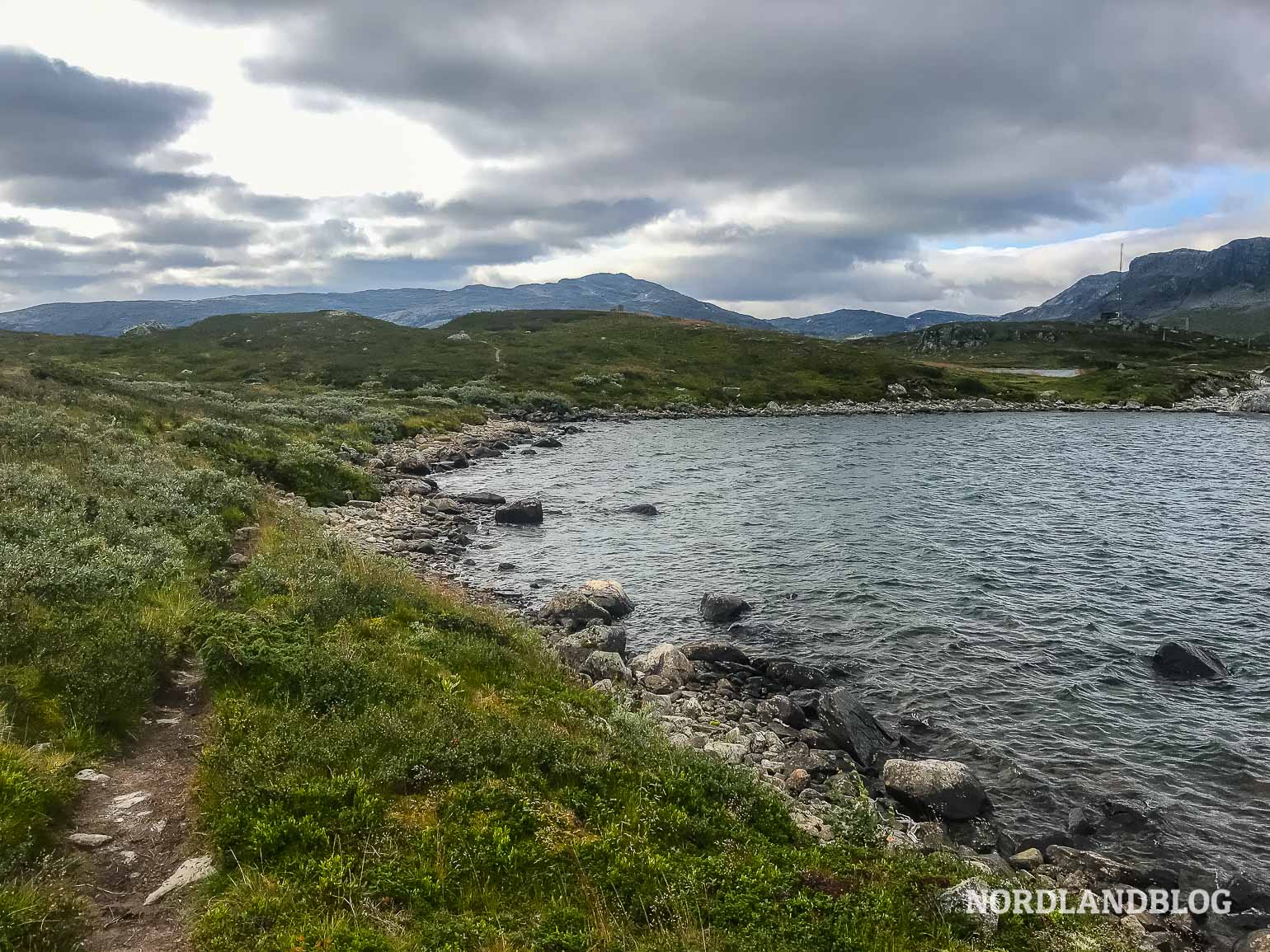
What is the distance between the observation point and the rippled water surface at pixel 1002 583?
16719 mm

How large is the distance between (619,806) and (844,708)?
9.80 metres

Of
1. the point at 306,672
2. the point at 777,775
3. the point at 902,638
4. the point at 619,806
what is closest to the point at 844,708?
the point at 777,775

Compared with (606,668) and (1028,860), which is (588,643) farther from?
(1028,860)

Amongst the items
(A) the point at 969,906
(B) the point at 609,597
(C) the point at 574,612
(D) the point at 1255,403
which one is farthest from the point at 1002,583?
(D) the point at 1255,403

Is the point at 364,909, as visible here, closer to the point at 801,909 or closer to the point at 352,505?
the point at 801,909

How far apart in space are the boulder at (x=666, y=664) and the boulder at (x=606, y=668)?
674 millimetres

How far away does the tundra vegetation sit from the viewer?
25.3 feet

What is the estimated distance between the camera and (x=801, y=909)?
8.36 m

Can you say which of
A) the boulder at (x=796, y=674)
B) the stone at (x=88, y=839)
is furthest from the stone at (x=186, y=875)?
the boulder at (x=796, y=674)

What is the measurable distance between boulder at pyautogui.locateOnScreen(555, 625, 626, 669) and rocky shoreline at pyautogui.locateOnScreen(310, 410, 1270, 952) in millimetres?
53

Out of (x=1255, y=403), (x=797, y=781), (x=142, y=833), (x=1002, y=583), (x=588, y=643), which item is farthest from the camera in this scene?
(x=1255, y=403)

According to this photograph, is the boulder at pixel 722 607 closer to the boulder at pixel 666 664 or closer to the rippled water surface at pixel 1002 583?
the rippled water surface at pixel 1002 583

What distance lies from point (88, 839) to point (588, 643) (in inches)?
567

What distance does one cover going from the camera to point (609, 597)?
2622 cm
